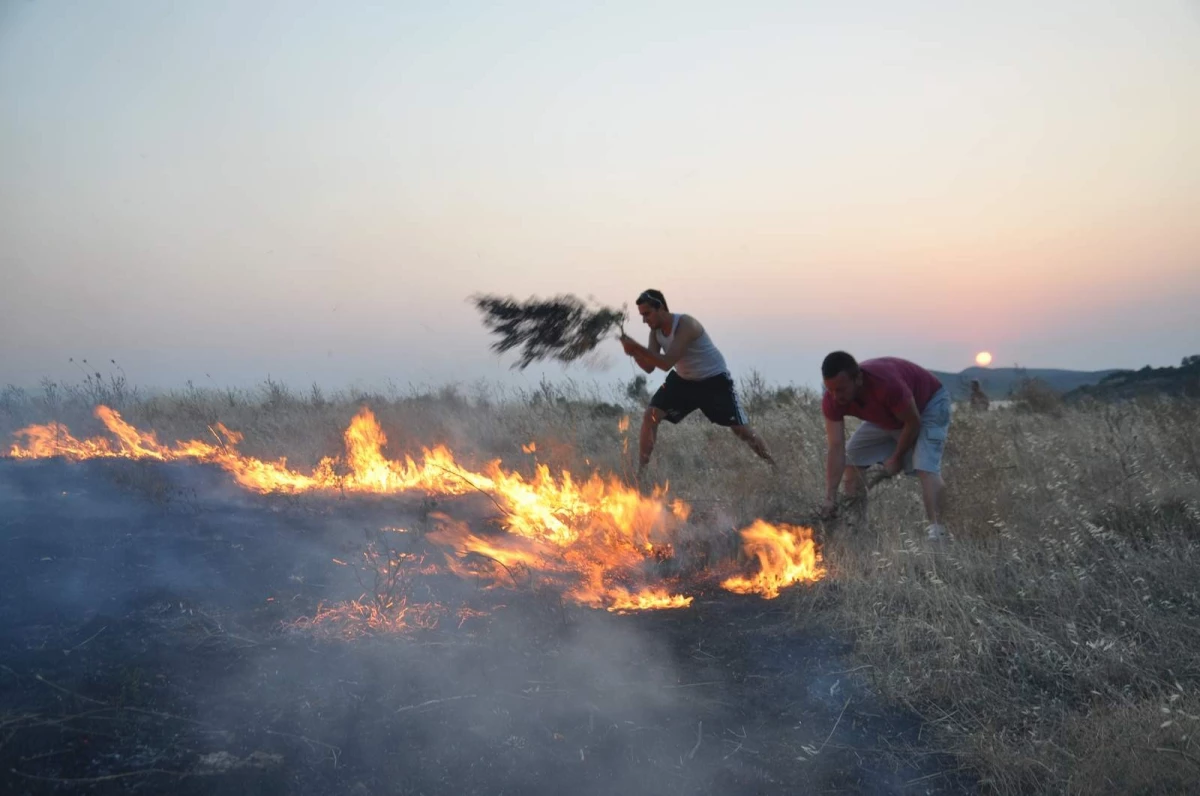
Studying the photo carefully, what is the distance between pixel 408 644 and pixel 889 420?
3414 mm

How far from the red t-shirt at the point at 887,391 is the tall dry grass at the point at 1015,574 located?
0.72 m

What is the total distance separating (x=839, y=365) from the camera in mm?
5074

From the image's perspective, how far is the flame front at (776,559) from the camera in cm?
506

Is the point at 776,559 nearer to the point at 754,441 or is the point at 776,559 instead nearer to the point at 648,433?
the point at 754,441

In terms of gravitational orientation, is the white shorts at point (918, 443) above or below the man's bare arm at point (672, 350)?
below

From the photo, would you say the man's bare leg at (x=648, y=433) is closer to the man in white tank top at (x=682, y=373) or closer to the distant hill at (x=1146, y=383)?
the man in white tank top at (x=682, y=373)

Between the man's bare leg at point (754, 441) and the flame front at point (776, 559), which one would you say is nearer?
the flame front at point (776, 559)

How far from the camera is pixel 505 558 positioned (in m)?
5.04

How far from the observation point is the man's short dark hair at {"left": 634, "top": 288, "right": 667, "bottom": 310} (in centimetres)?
673

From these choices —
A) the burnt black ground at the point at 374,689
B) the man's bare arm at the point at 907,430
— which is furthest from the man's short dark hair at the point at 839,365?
the burnt black ground at the point at 374,689

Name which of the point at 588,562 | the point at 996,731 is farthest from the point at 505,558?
the point at 996,731

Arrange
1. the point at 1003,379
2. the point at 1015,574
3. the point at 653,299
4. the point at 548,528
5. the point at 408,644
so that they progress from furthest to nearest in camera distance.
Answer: the point at 1003,379
the point at 653,299
the point at 548,528
the point at 1015,574
the point at 408,644

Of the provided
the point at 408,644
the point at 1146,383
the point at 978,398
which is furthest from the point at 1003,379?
the point at 408,644

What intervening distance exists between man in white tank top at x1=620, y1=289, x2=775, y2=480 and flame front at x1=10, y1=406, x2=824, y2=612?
739 millimetres
